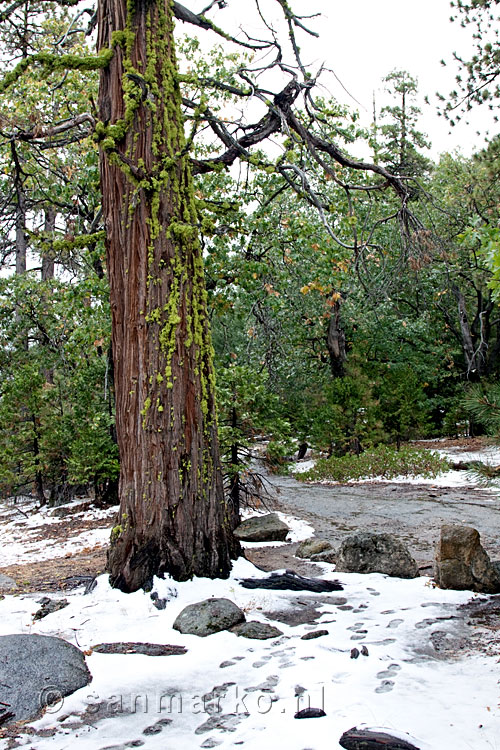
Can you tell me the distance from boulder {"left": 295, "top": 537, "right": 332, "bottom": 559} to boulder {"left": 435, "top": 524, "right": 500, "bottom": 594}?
1.81 m

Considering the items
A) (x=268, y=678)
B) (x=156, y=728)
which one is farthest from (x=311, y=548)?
(x=156, y=728)

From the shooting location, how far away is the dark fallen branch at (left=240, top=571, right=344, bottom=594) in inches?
188

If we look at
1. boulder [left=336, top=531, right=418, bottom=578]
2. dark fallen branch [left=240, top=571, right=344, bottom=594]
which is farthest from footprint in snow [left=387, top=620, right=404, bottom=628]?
boulder [left=336, top=531, right=418, bottom=578]

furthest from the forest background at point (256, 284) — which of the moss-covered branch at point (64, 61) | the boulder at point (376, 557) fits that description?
the boulder at point (376, 557)

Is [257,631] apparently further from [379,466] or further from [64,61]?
[379,466]

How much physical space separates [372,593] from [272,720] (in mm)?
2150

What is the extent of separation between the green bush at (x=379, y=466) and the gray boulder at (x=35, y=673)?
981cm

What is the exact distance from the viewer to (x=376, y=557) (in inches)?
212

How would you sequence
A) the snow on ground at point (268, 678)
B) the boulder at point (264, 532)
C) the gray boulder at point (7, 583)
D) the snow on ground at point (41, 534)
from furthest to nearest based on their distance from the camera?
1. the snow on ground at point (41, 534)
2. the boulder at point (264, 532)
3. the gray boulder at point (7, 583)
4. the snow on ground at point (268, 678)

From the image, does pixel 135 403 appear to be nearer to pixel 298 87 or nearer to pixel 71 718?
pixel 71 718

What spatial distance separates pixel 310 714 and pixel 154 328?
9.81 feet

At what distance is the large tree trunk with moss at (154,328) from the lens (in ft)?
15.3

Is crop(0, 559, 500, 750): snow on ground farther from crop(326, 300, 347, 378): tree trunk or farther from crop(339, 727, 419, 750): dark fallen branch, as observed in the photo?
crop(326, 300, 347, 378): tree trunk

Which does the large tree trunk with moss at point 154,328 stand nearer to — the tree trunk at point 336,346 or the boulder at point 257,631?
the boulder at point 257,631
